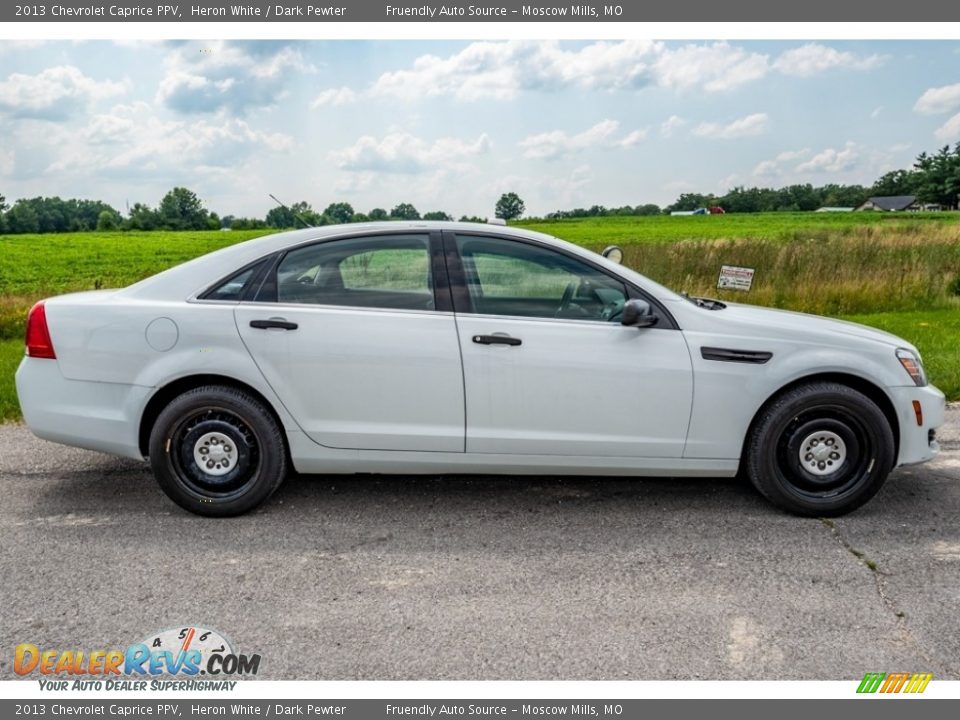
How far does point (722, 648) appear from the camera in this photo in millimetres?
3107

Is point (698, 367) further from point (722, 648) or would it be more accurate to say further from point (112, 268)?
point (112, 268)

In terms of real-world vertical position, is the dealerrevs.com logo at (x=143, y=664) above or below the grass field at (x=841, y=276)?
below

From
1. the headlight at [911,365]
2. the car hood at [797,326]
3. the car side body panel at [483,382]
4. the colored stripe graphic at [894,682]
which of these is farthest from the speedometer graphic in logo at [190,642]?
the headlight at [911,365]

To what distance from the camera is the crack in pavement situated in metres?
3.00

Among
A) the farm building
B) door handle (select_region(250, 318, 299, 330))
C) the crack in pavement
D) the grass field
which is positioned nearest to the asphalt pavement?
the crack in pavement

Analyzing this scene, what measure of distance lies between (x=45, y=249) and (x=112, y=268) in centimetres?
856

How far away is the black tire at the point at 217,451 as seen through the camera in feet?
14.2

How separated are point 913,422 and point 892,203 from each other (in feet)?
276

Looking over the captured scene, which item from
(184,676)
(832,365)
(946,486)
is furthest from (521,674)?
(946,486)

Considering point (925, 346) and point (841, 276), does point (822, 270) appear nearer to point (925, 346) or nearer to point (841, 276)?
point (841, 276)

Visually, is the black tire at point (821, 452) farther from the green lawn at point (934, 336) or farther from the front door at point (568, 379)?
the green lawn at point (934, 336)

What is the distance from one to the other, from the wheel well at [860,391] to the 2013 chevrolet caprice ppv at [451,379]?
12 millimetres

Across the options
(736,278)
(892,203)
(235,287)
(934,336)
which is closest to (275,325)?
(235,287)

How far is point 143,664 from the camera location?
3.06 metres
